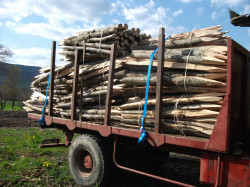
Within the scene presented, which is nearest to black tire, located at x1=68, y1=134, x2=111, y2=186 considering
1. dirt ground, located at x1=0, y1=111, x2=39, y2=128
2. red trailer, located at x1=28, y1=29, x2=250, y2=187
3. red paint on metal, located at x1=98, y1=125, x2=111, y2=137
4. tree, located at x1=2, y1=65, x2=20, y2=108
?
red trailer, located at x1=28, y1=29, x2=250, y2=187

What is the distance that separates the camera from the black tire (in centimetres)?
439

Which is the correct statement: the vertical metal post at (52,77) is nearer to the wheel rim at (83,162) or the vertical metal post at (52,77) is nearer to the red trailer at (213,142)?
the red trailer at (213,142)

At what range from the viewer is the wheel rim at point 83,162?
15.7 feet

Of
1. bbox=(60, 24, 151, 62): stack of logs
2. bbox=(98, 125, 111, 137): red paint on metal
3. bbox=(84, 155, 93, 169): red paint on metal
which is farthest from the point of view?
bbox=(60, 24, 151, 62): stack of logs

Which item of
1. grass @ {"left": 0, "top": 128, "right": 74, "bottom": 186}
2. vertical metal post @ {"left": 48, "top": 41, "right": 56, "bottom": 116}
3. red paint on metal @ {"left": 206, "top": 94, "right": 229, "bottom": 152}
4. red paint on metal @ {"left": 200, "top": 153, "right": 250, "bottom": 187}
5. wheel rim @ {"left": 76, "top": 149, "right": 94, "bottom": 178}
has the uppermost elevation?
vertical metal post @ {"left": 48, "top": 41, "right": 56, "bottom": 116}

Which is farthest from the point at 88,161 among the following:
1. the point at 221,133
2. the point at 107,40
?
the point at 221,133

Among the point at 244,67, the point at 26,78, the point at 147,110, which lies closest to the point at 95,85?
the point at 147,110

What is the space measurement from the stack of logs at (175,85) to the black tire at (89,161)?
448 mm

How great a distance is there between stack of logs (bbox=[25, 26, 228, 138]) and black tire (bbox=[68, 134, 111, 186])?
0.45 metres

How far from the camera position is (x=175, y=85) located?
3693mm

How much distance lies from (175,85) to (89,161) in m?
2.32

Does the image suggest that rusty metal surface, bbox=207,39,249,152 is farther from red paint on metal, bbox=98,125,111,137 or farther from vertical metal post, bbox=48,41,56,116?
vertical metal post, bbox=48,41,56,116

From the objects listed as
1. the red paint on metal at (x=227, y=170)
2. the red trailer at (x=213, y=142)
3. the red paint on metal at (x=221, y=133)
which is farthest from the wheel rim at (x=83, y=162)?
the red paint on metal at (x=221, y=133)

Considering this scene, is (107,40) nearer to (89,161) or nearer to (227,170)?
(89,161)
